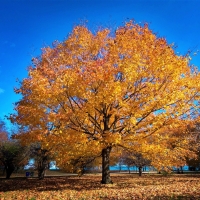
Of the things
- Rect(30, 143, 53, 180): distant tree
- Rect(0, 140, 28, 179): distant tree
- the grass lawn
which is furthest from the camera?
Rect(0, 140, 28, 179): distant tree

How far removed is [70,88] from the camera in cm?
1116

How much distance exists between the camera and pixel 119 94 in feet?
35.4

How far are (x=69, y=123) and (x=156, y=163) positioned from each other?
17.0 feet

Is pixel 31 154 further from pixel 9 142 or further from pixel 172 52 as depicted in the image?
pixel 172 52

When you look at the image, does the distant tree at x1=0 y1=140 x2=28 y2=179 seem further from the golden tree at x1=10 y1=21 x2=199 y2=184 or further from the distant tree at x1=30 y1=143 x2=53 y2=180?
the golden tree at x1=10 y1=21 x2=199 y2=184

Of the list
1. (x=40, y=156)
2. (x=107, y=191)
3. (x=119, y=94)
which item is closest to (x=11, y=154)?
(x=40, y=156)

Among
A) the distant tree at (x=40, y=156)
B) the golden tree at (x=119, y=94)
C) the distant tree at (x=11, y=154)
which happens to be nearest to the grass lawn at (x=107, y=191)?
the golden tree at (x=119, y=94)

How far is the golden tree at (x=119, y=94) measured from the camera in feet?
35.7

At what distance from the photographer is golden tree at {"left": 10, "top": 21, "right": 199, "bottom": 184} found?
10.9 meters

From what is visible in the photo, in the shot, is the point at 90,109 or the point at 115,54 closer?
the point at 90,109

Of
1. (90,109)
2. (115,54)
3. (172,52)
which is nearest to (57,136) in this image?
(90,109)

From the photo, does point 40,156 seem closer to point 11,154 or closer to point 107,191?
point 11,154

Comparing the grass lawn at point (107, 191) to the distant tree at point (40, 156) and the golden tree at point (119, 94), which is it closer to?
the golden tree at point (119, 94)

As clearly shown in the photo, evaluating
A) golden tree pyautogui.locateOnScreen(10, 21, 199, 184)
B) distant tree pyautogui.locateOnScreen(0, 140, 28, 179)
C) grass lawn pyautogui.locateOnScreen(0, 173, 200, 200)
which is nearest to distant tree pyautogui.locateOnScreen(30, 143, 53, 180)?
distant tree pyautogui.locateOnScreen(0, 140, 28, 179)
